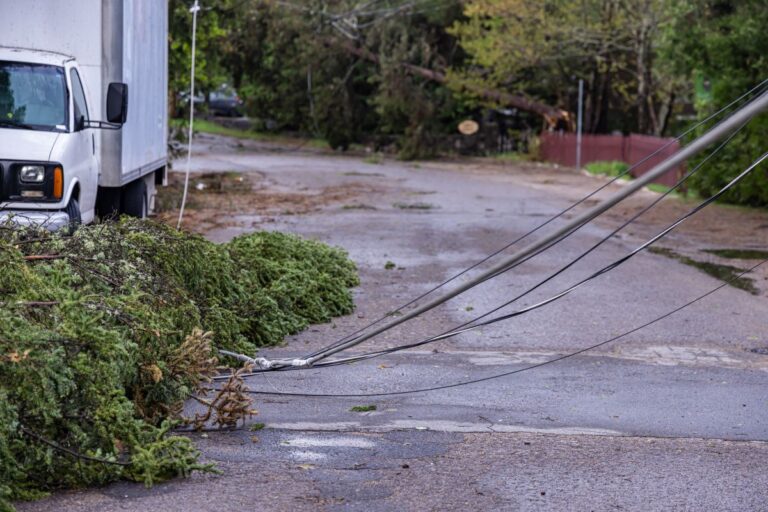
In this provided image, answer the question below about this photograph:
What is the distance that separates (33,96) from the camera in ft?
38.1

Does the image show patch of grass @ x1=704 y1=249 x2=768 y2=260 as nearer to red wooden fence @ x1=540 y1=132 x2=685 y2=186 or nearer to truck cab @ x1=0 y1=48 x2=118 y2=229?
truck cab @ x1=0 y1=48 x2=118 y2=229

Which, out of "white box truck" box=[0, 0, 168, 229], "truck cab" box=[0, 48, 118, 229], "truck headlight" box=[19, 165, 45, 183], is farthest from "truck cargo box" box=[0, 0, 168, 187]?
"truck headlight" box=[19, 165, 45, 183]

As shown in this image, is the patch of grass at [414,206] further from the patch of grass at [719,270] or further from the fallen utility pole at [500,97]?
the fallen utility pole at [500,97]

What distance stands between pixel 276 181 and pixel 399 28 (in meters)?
13.4

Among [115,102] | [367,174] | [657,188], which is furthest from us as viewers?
[367,174]

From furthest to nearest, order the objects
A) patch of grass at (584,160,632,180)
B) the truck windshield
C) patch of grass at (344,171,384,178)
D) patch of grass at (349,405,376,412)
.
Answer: patch of grass at (584,160,632,180) → patch of grass at (344,171,384,178) → the truck windshield → patch of grass at (349,405,376,412)

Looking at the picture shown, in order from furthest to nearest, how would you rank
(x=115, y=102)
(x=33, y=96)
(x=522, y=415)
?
(x=115, y=102), (x=33, y=96), (x=522, y=415)

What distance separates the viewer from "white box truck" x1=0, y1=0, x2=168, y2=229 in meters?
10.9

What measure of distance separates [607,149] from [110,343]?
31.2m

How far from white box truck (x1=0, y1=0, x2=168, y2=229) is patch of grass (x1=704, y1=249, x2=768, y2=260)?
8.22m

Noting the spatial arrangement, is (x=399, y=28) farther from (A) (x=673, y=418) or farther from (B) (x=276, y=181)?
(A) (x=673, y=418)

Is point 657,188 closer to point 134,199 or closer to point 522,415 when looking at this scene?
point 134,199

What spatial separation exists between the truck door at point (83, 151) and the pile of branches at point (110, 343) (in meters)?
3.16

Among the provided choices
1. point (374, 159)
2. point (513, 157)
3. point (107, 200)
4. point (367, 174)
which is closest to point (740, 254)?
point (107, 200)
